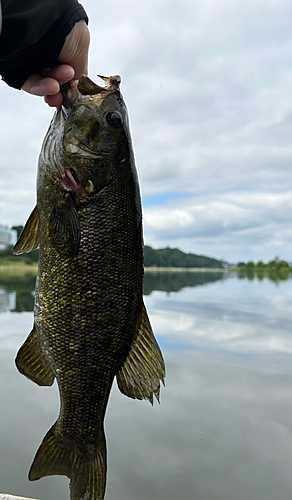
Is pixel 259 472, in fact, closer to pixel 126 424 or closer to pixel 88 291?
pixel 126 424

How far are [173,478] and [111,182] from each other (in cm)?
709

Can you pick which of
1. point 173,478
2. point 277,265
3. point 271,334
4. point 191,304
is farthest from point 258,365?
point 277,265

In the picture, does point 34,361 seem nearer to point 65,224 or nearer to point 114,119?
point 65,224

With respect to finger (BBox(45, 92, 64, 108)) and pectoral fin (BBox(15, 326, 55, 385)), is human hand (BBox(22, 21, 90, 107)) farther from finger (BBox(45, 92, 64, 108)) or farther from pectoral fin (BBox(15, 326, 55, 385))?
pectoral fin (BBox(15, 326, 55, 385))

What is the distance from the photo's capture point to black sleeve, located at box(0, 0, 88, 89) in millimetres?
1641

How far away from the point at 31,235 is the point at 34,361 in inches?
26.2

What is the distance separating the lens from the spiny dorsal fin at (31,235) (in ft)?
6.53

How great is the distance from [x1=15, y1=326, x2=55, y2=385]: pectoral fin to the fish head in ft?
2.62

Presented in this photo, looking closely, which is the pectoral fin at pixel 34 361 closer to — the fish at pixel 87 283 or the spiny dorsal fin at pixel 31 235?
the fish at pixel 87 283

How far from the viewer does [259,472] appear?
746 centimetres

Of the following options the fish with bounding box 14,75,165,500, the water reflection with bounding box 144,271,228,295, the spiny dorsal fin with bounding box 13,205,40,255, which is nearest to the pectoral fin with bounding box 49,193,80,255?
the fish with bounding box 14,75,165,500

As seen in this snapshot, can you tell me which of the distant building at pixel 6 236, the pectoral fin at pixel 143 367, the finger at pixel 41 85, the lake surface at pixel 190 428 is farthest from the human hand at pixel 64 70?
the distant building at pixel 6 236

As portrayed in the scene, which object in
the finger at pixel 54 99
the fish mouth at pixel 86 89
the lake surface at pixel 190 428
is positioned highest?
the fish mouth at pixel 86 89

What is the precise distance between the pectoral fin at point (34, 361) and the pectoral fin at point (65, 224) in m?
0.50
